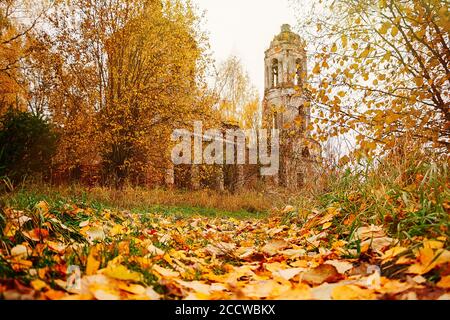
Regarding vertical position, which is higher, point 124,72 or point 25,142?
point 124,72

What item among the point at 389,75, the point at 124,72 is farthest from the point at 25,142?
the point at 389,75

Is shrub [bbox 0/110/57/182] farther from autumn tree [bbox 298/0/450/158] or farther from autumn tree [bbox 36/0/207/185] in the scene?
autumn tree [bbox 298/0/450/158]

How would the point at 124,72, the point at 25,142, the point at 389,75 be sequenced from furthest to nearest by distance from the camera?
the point at 124,72 < the point at 25,142 < the point at 389,75

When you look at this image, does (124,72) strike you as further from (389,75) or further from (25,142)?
(389,75)

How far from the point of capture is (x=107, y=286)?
4.40 feet

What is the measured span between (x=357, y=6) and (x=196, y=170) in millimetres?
9551

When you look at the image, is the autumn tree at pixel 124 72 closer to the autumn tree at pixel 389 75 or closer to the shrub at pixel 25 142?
the shrub at pixel 25 142

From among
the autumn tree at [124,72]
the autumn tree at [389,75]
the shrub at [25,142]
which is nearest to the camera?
the autumn tree at [389,75]

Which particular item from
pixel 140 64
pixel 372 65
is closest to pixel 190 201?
pixel 140 64

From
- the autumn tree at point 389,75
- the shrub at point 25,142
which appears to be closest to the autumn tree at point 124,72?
the shrub at point 25,142

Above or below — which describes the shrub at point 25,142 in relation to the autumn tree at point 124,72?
below

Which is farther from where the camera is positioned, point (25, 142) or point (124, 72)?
point (124, 72)

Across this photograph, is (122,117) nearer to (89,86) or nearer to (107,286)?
(89,86)

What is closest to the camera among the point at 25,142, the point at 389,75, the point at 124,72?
the point at 389,75
